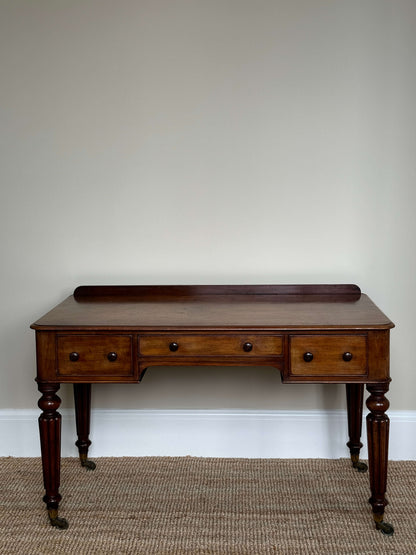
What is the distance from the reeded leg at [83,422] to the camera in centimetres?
312

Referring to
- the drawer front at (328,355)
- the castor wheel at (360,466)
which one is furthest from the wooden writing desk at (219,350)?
the castor wheel at (360,466)

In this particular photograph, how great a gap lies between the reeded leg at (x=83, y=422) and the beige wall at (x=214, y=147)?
44cm

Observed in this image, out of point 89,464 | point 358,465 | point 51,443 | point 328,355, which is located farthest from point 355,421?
point 51,443

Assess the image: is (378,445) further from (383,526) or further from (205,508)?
(205,508)

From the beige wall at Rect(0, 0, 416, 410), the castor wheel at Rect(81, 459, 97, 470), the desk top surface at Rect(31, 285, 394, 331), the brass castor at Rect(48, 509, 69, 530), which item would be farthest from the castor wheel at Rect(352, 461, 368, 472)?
the brass castor at Rect(48, 509, 69, 530)

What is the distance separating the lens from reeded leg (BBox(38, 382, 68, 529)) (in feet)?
8.54

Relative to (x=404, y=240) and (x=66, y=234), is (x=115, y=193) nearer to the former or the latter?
(x=66, y=234)

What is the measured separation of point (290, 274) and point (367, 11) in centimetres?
111

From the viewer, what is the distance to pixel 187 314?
2707 millimetres

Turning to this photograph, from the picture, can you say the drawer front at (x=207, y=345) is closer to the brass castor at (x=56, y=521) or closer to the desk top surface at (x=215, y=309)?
the desk top surface at (x=215, y=309)

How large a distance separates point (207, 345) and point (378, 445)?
27.2 inches

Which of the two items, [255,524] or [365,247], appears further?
[365,247]

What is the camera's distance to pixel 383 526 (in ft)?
8.50

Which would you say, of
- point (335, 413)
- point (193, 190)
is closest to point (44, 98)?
point (193, 190)
